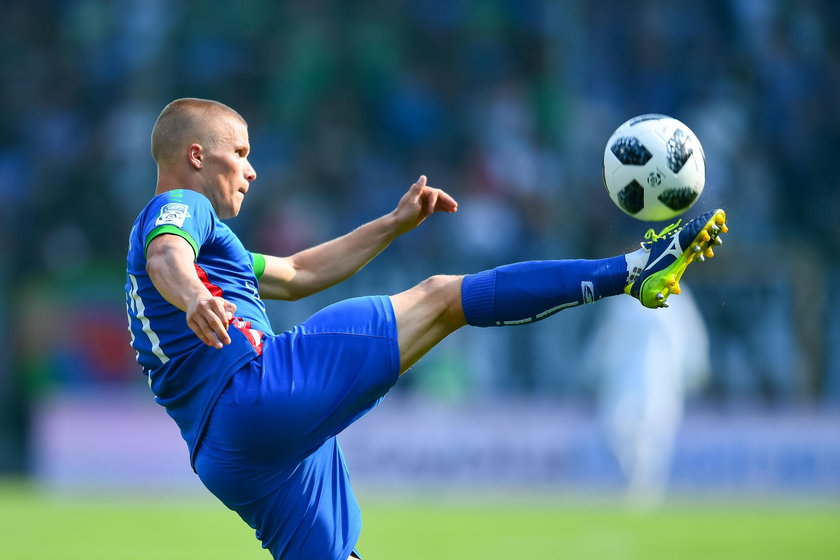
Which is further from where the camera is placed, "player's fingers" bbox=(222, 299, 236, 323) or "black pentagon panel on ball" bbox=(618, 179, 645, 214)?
"black pentagon panel on ball" bbox=(618, 179, 645, 214)

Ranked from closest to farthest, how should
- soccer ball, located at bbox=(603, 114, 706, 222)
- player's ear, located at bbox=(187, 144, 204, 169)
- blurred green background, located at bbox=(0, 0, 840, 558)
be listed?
player's ear, located at bbox=(187, 144, 204, 169), soccer ball, located at bbox=(603, 114, 706, 222), blurred green background, located at bbox=(0, 0, 840, 558)

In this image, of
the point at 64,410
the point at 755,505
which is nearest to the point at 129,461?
the point at 64,410

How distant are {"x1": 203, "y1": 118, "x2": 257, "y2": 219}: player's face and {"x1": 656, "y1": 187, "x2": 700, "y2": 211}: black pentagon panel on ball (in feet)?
5.08

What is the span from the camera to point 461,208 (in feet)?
46.2

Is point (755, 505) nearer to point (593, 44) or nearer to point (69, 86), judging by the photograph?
point (593, 44)

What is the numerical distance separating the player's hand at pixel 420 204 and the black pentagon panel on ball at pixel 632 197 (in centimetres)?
65

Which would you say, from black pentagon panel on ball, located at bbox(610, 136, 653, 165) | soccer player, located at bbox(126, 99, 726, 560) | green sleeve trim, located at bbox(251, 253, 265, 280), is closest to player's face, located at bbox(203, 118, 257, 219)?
soccer player, located at bbox(126, 99, 726, 560)

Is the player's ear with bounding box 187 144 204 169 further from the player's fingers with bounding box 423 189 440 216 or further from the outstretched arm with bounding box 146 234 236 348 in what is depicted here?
the player's fingers with bounding box 423 189 440 216

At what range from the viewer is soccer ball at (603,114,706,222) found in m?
5.00

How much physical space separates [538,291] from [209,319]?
3.74 ft

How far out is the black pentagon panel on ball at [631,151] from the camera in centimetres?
505

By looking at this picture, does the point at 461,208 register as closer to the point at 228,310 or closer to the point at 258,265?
the point at 258,265

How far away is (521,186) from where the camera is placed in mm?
14492

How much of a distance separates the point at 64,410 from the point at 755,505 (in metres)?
6.93
